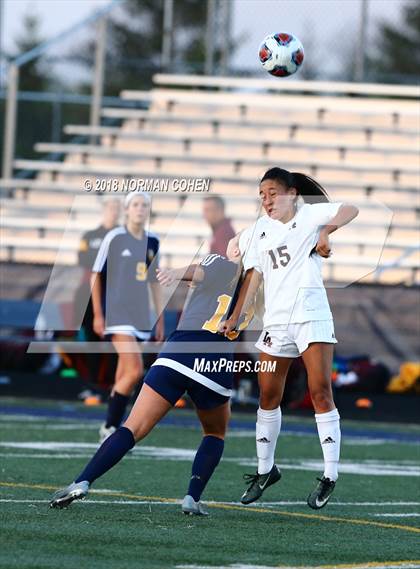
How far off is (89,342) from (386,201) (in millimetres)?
6835

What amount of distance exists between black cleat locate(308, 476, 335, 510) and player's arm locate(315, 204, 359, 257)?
1.17 meters

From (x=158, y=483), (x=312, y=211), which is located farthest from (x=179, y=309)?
(x=312, y=211)

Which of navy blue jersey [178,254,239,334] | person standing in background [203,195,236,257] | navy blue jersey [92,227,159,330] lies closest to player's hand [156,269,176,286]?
navy blue jersey [178,254,239,334]

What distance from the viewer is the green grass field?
5.98 metres

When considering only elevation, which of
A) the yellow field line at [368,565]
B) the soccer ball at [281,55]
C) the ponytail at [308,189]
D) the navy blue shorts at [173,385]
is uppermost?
the soccer ball at [281,55]

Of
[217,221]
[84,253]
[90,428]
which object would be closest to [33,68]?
[84,253]

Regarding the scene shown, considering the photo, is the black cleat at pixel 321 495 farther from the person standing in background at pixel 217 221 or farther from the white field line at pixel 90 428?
the white field line at pixel 90 428

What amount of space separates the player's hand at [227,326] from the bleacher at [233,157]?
11.2 metres

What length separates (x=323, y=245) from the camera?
7.52 meters

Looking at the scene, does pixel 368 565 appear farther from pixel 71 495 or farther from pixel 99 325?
pixel 99 325

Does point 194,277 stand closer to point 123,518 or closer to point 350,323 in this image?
point 123,518

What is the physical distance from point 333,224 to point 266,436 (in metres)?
1.18

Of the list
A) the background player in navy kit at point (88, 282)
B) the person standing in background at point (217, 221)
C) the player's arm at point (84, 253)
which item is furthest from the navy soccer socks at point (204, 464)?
the player's arm at point (84, 253)

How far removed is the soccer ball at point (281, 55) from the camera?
9375 mm
